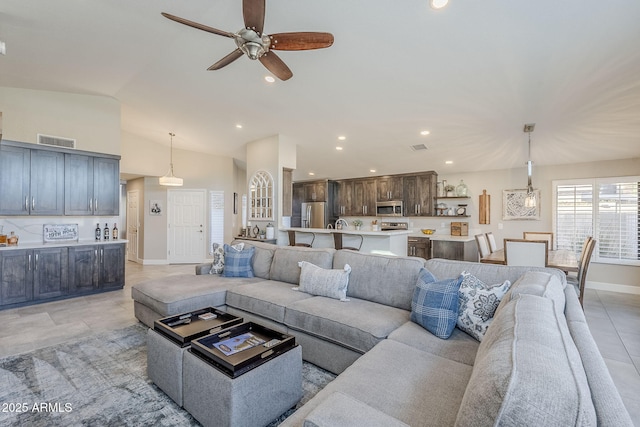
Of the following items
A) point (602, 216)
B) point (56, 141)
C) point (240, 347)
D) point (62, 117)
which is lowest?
point (240, 347)

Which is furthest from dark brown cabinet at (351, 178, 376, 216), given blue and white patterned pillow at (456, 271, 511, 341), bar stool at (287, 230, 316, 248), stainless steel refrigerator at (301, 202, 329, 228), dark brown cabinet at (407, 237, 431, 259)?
blue and white patterned pillow at (456, 271, 511, 341)

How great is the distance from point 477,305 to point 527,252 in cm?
206

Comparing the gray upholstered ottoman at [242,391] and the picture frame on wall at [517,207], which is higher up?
the picture frame on wall at [517,207]

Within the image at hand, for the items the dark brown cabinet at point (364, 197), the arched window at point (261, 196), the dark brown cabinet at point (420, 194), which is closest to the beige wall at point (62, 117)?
the arched window at point (261, 196)

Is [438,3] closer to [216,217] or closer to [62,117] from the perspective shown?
[62,117]

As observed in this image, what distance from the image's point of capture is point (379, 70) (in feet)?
10.3

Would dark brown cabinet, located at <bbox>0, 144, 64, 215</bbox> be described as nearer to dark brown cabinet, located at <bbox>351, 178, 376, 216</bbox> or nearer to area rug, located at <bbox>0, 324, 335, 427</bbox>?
area rug, located at <bbox>0, 324, 335, 427</bbox>

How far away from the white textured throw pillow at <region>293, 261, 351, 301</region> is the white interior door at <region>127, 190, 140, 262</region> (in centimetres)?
693

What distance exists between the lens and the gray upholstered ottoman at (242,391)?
5.12 feet

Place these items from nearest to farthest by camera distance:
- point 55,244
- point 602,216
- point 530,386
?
point 530,386
point 55,244
point 602,216

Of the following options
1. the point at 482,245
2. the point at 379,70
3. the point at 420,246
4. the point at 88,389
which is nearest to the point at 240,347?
the point at 88,389

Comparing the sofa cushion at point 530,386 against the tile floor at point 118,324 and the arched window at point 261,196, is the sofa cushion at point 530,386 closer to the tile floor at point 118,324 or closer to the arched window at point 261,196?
the tile floor at point 118,324

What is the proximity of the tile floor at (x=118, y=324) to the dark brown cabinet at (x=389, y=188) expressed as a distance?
4.14 m

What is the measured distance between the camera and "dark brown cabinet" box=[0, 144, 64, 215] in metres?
4.14
